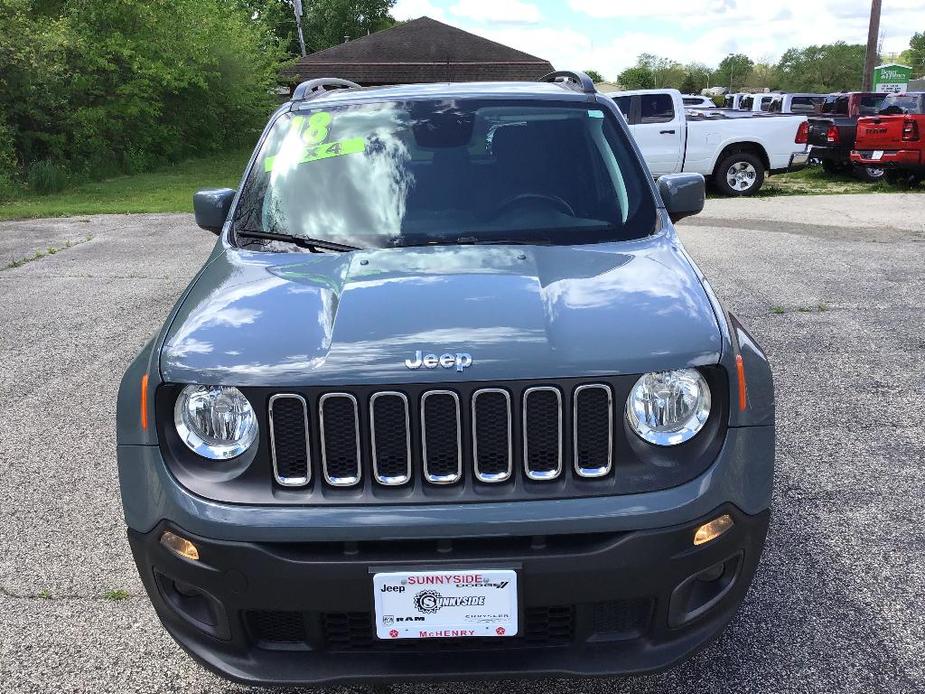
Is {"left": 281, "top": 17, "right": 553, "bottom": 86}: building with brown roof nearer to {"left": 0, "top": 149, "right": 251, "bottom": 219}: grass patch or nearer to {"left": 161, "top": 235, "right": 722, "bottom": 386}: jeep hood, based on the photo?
{"left": 0, "top": 149, "right": 251, "bottom": 219}: grass patch

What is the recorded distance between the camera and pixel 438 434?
2.25 metres

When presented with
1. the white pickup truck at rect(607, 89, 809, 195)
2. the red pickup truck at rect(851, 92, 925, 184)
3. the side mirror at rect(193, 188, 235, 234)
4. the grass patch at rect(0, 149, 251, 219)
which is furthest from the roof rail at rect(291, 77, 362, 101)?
the red pickup truck at rect(851, 92, 925, 184)

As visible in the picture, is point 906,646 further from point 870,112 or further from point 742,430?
point 870,112

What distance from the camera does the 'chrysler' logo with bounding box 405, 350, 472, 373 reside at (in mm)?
2232

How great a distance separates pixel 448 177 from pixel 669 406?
1.53m

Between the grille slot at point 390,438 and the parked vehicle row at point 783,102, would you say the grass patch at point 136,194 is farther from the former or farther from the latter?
the parked vehicle row at point 783,102

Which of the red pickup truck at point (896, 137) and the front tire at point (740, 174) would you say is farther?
the front tire at point (740, 174)

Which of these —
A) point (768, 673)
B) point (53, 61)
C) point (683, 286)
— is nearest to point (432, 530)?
point (683, 286)

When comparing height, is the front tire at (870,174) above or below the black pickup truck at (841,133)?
below

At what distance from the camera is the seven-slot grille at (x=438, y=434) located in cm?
224

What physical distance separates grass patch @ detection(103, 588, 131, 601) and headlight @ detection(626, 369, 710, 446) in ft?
6.88

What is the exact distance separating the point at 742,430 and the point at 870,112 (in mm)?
18822

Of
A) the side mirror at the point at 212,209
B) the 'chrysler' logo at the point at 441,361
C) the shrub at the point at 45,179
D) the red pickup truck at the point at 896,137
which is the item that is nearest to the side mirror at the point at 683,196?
the 'chrysler' logo at the point at 441,361

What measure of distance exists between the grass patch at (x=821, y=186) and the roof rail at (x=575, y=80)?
12.2 meters
